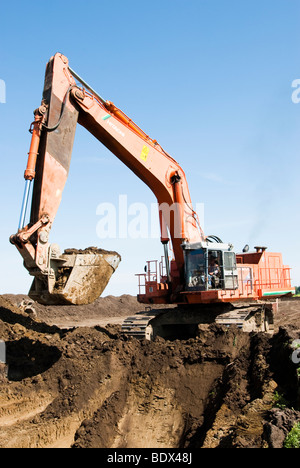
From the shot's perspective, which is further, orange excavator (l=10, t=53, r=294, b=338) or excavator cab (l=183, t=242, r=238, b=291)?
excavator cab (l=183, t=242, r=238, b=291)

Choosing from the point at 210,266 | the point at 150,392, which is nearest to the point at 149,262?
the point at 210,266

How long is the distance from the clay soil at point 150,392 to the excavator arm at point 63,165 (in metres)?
2.06

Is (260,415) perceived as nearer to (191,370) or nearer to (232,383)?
(232,383)

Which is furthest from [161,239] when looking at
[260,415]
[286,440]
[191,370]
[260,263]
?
[286,440]

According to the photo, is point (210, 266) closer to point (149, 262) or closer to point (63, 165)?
point (149, 262)

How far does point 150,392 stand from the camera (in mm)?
8617

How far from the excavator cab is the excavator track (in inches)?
36.7

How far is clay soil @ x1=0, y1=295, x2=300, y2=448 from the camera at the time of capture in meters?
6.63

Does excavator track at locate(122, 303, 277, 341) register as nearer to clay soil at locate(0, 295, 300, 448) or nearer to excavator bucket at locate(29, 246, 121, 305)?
clay soil at locate(0, 295, 300, 448)

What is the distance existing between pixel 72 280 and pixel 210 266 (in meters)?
4.85

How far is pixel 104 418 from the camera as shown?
7410 mm

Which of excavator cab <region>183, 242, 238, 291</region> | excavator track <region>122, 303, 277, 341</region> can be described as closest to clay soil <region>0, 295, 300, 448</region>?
excavator track <region>122, 303, 277, 341</region>
